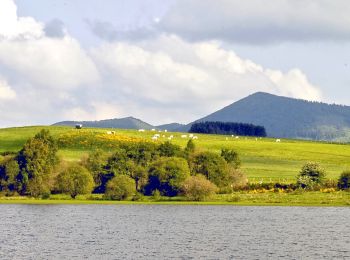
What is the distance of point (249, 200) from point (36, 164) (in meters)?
43.0

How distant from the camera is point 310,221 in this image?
105062mm

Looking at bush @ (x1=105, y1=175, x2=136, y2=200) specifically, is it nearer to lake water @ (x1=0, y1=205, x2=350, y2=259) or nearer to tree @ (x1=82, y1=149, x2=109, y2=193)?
tree @ (x1=82, y1=149, x2=109, y2=193)

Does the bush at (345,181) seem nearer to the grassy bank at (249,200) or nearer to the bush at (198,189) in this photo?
the grassy bank at (249,200)

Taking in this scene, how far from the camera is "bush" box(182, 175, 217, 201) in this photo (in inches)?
5605

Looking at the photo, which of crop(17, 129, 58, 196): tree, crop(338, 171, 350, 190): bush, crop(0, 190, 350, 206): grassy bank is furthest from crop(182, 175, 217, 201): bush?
crop(17, 129, 58, 196): tree

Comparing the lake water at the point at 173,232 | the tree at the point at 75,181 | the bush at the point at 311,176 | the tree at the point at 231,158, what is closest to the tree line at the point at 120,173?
the tree at the point at 75,181

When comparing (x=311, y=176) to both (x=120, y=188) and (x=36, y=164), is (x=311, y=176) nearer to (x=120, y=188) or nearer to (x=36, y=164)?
(x=120, y=188)

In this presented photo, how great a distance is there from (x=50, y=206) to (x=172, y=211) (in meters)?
23.1

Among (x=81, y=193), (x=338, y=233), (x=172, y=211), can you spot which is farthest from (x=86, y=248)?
(x=81, y=193)

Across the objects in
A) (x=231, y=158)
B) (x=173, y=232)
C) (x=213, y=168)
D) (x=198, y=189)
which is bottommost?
(x=173, y=232)

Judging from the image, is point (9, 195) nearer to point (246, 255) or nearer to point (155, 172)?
point (155, 172)

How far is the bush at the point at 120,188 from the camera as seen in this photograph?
471 ft

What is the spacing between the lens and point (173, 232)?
3565 inches

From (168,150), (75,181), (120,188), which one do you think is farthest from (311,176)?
(75,181)
